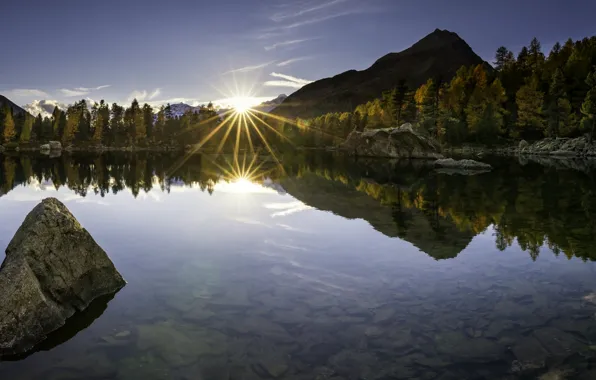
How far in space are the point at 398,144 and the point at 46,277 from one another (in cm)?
8697

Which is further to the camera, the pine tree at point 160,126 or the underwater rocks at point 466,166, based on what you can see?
the pine tree at point 160,126

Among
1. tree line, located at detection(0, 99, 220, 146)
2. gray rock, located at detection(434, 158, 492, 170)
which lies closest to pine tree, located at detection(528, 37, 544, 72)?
gray rock, located at detection(434, 158, 492, 170)

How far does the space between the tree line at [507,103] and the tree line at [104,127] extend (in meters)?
87.8

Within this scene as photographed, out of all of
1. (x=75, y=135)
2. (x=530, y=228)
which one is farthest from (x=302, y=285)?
(x=75, y=135)

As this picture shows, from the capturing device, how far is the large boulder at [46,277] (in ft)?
28.6

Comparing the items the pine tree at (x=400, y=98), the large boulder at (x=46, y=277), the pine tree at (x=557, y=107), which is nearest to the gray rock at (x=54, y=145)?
the pine tree at (x=400, y=98)

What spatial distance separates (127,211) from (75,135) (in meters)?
168

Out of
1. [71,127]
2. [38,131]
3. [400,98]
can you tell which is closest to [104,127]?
[71,127]

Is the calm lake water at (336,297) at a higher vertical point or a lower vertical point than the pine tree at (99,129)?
lower

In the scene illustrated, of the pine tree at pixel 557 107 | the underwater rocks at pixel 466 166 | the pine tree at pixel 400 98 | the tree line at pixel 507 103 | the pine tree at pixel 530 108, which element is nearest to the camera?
the underwater rocks at pixel 466 166

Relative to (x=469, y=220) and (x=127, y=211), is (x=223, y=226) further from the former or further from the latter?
(x=469, y=220)

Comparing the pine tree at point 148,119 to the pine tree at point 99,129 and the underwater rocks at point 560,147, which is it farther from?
the underwater rocks at point 560,147

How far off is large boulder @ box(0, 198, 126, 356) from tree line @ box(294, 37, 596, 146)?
103596 mm

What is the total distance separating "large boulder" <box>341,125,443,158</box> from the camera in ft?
289
